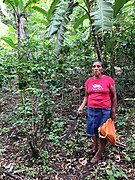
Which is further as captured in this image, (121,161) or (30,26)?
(30,26)

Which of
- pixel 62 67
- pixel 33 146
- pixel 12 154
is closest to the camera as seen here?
pixel 33 146

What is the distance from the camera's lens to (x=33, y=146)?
3564 mm

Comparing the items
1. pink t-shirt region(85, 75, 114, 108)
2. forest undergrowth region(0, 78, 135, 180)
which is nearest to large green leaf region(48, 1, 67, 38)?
pink t-shirt region(85, 75, 114, 108)

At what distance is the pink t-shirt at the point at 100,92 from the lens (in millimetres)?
3234

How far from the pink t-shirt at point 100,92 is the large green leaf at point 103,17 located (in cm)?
81

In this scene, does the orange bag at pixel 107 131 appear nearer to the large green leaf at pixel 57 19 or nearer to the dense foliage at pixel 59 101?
the dense foliage at pixel 59 101

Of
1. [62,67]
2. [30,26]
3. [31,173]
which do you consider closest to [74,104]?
[62,67]

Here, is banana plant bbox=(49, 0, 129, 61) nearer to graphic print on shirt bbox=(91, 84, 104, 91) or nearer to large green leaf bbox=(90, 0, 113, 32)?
large green leaf bbox=(90, 0, 113, 32)

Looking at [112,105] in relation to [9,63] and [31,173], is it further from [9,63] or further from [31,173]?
[9,63]

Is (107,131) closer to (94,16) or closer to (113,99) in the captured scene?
(113,99)

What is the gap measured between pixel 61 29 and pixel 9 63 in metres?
1.68

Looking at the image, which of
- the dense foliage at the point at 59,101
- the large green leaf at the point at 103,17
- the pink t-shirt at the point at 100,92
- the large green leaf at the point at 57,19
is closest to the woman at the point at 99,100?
the pink t-shirt at the point at 100,92

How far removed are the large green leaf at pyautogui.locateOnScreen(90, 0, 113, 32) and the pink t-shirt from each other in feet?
2.64

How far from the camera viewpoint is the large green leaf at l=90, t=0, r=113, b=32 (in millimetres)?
2703
